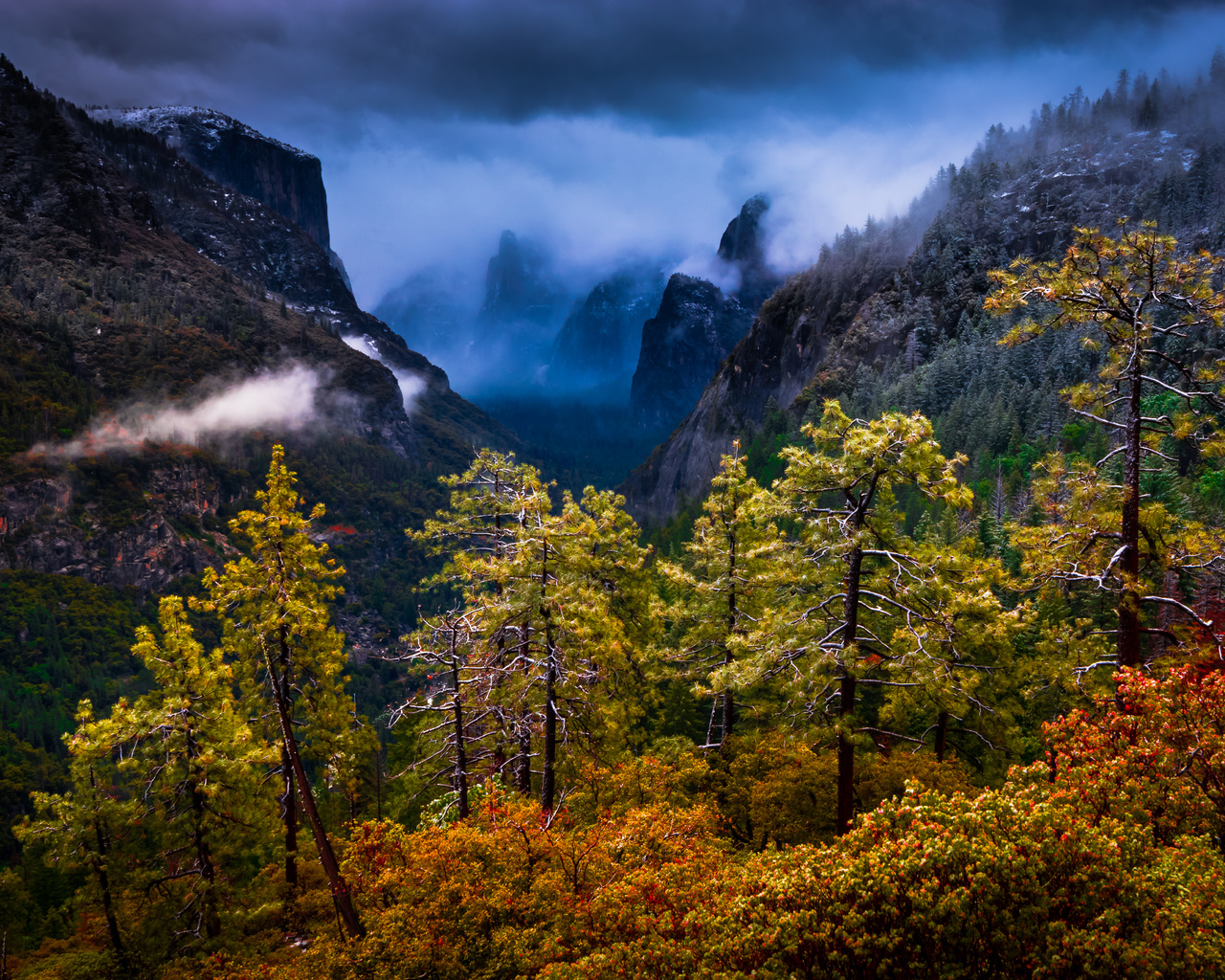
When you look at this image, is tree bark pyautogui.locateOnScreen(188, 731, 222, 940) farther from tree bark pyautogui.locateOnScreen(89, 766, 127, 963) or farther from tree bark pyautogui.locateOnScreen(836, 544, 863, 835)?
tree bark pyautogui.locateOnScreen(836, 544, 863, 835)

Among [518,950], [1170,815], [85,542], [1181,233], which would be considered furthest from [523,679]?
[85,542]

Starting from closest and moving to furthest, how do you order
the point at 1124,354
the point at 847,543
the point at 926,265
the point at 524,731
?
1. the point at 1124,354
2. the point at 847,543
3. the point at 524,731
4. the point at 926,265

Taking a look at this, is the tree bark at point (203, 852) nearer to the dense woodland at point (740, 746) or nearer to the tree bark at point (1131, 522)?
the dense woodland at point (740, 746)

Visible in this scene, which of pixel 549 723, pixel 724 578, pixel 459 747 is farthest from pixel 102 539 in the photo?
pixel 724 578

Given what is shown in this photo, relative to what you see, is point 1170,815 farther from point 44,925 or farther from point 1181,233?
point 1181,233

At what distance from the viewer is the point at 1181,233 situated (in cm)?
11188

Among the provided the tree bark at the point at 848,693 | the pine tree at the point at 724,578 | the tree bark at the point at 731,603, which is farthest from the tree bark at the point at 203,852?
the tree bark at the point at 848,693

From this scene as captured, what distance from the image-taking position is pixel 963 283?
12188cm

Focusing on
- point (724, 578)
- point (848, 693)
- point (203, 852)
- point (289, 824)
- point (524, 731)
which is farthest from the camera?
point (289, 824)

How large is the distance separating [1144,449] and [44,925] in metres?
45.6

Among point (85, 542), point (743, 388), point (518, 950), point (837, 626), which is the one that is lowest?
point (518, 950)

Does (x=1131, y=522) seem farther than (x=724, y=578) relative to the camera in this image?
No

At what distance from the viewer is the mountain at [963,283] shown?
102312mm

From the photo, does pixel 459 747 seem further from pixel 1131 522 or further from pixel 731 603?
pixel 1131 522
